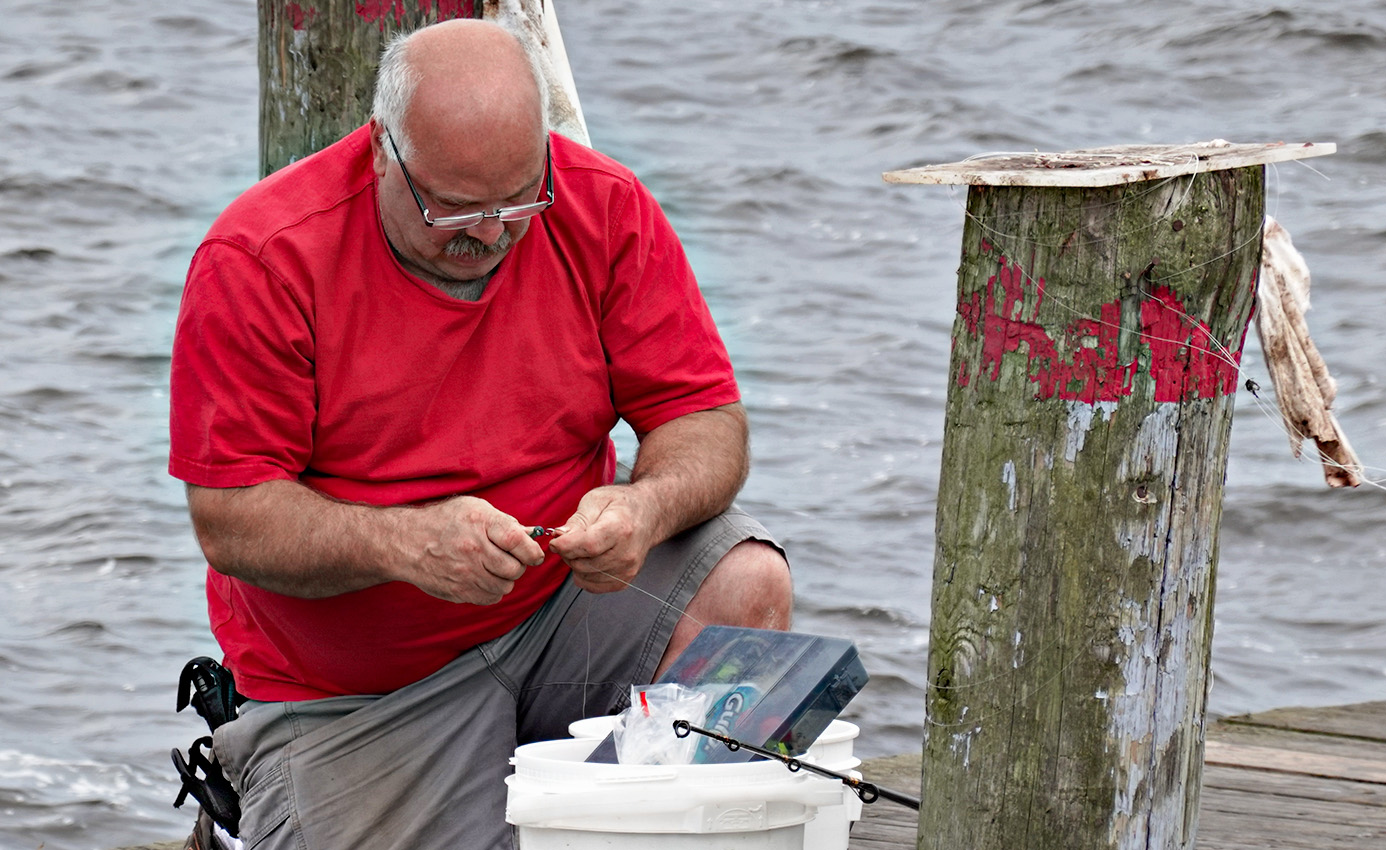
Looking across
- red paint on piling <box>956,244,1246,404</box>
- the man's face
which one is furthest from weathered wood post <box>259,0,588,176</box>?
red paint on piling <box>956,244,1246,404</box>

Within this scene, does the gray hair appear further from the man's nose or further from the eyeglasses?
the man's nose

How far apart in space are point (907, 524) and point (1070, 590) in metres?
4.31

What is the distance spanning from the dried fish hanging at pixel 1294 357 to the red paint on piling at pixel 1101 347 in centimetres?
16

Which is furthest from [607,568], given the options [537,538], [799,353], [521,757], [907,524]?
[799,353]

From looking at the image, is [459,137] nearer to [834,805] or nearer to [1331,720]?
[834,805]

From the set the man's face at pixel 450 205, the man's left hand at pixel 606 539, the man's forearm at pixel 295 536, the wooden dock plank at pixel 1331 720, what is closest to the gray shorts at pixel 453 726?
the man's left hand at pixel 606 539

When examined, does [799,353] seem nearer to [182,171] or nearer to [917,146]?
[917,146]

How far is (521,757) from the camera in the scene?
2.38 m

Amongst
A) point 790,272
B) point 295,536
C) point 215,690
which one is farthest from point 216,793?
point 790,272

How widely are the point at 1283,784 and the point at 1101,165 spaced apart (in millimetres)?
1909

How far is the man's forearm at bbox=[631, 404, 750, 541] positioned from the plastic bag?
32 cm

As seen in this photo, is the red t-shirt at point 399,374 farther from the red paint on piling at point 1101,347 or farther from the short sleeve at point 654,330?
the red paint on piling at point 1101,347

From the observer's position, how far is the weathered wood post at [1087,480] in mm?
2162

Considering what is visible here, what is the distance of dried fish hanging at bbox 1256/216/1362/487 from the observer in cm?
233
